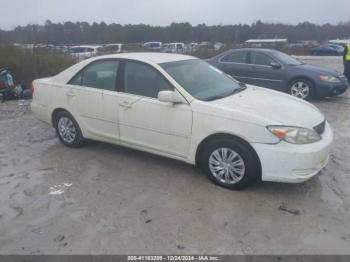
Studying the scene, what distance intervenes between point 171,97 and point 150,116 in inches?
18.9

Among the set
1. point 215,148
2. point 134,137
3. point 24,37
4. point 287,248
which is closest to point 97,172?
point 134,137

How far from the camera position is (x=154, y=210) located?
4117 mm

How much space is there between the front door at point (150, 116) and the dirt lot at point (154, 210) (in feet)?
1.45

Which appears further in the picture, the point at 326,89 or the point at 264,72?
the point at 264,72

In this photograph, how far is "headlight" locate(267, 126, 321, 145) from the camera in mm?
4141

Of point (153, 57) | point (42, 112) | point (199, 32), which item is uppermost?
point (199, 32)

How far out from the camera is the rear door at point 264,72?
10.2 metres

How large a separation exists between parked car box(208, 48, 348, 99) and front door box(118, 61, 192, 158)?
5999mm

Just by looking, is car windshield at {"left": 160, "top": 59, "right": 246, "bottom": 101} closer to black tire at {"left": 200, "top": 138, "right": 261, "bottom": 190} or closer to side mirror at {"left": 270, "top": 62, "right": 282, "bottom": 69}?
black tire at {"left": 200, "top": 138, "right": 261, "bottom": 190}

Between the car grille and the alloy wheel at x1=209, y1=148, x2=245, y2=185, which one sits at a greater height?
the car grille

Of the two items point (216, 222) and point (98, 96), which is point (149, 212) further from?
point (98, 96)

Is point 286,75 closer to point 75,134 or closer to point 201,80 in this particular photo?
point 201,80

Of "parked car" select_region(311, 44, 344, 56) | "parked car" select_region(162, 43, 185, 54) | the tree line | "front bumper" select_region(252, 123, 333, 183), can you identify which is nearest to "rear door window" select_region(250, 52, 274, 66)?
"front bumper" select_region(252, 123, 333, 183)

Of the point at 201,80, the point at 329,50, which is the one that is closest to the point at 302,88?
the point at 201,80
